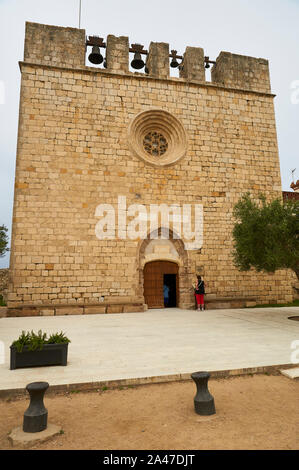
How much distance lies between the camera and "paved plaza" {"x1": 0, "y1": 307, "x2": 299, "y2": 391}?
3697 mm

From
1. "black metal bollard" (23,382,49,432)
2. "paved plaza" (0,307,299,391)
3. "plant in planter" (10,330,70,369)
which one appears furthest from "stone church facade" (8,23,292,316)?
"black metal bollard" (23,382,49,432)

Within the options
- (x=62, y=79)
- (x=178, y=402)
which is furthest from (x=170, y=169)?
(x=178, y=402)

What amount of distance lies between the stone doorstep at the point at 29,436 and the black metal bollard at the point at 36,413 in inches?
1.6

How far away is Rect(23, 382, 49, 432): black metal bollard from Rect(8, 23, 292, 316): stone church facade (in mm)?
7475

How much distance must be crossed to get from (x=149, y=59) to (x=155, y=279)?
8.94m

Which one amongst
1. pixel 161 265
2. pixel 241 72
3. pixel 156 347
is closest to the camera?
pixel 156 347

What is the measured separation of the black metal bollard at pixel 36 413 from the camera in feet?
7.82

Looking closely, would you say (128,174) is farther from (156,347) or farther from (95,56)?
(156,347)

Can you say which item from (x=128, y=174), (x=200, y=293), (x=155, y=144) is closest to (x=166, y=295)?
(x=200, y=293)

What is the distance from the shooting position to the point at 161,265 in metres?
11.5

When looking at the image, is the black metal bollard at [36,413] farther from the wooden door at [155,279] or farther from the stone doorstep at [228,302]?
the stone doorstep at [228,302]

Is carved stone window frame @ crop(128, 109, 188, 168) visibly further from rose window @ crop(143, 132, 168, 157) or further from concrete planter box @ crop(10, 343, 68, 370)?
concrete planter box @ crop(10, 343, 68, 370)

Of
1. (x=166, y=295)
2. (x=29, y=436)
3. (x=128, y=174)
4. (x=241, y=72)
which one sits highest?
(x=241, y=72)
